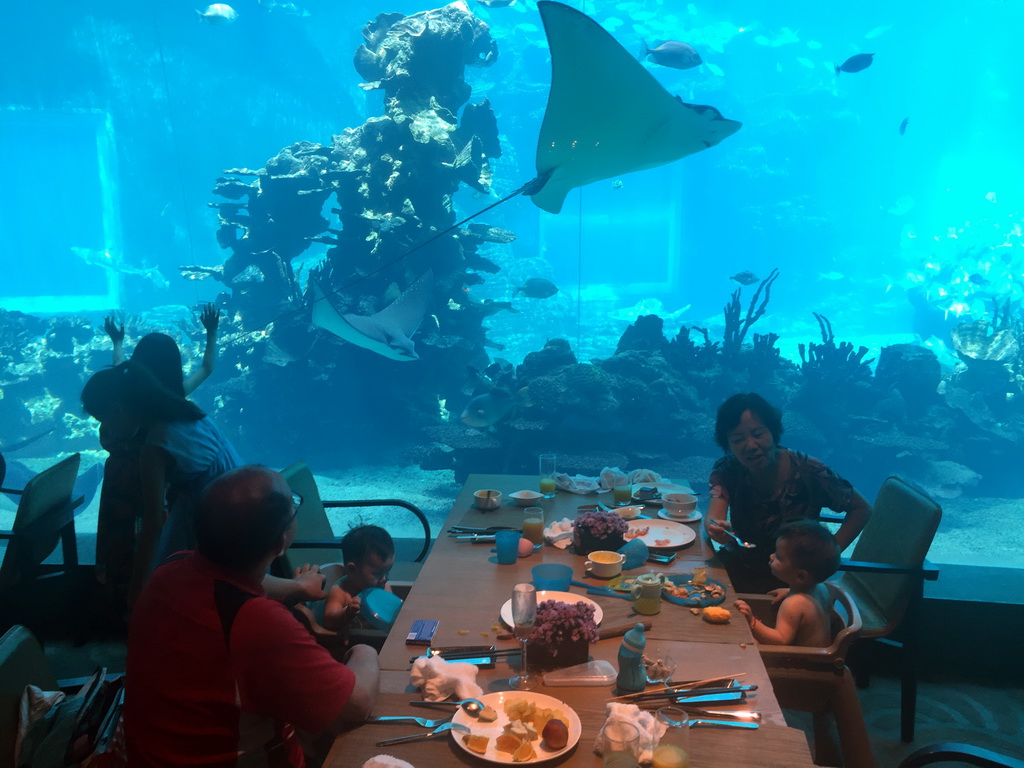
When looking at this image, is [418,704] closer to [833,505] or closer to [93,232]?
[833,505]

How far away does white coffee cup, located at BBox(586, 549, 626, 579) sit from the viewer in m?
2.02

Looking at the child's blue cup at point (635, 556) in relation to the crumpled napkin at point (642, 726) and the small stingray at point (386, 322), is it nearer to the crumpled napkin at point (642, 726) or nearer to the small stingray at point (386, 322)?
the crumpled napkin at point (642, 726)

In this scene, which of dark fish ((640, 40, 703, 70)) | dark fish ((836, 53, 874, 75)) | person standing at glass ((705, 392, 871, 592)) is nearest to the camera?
person standing at glass ((705, 392, 871, 592))

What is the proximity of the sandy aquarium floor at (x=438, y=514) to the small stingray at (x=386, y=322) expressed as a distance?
206 centimetres

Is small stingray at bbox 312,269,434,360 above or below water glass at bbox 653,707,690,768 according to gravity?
above

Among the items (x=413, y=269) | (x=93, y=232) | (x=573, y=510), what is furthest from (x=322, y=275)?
(x=93, y=232)

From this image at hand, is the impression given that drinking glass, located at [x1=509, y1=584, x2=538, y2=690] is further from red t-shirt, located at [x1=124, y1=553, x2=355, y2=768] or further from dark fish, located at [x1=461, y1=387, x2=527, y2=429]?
dark fish, located at [x1=461, y1=387, x2=527, y2=429]

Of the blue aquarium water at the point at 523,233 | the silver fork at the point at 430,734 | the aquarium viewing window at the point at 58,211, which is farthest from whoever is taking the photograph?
the aquarium viewing window at the point at 58,211

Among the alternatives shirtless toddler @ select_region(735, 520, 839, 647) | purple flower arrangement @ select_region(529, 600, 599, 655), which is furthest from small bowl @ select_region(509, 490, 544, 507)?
purple flower arrangement @ select_region(529, 600, 599, 655)

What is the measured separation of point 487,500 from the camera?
2787 millimetres

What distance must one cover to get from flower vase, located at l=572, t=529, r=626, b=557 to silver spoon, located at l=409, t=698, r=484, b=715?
971mm

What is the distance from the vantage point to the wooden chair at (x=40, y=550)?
2.66 metres

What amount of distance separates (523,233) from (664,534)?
3351 cm

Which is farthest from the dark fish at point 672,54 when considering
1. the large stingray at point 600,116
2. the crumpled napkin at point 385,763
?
the crumpled napkin at point 385,763
